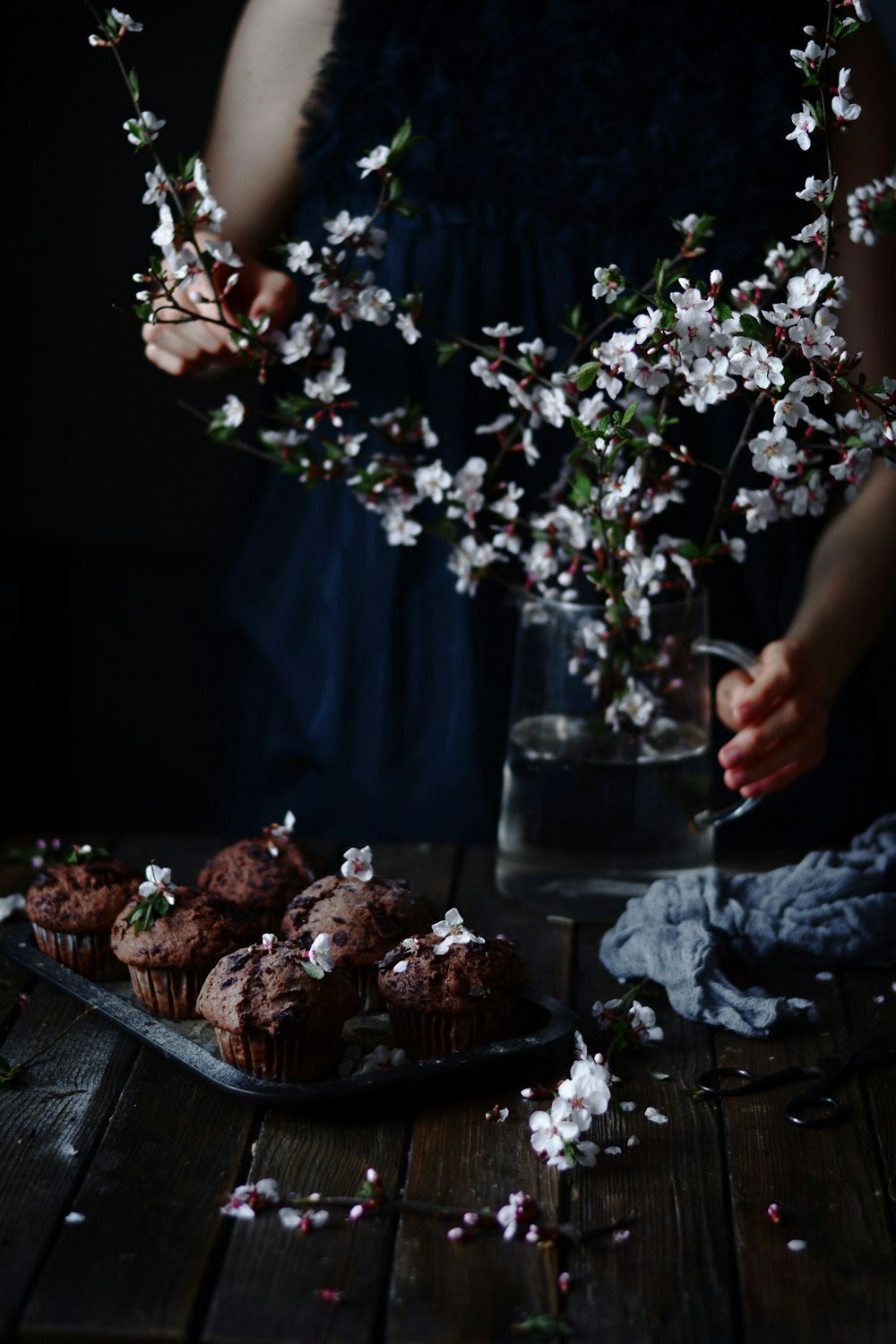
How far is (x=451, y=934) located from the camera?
1052 millimetres

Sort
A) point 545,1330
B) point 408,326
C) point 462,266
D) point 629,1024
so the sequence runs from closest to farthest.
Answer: point 545,1330, point 629,1024, point 408,326, point 462,266

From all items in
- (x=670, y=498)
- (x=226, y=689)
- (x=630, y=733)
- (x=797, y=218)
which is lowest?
(x=226, y=689)

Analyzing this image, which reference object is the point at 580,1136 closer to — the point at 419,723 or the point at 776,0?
the point at 419,723

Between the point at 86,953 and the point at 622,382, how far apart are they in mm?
594

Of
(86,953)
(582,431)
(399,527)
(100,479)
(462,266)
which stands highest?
(582,431)

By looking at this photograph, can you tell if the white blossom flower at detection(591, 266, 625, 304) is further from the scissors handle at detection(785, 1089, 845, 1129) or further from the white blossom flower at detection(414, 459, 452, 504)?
the scissors handle at detection(785, 1089, 845, 1129)

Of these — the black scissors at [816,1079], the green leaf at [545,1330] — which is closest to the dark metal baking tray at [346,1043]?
the black scissors at [816,1079]

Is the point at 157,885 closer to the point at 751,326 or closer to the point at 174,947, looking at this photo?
the point at 174,947

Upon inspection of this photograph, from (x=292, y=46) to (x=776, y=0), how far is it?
503 mm

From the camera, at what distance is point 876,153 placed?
1448mm

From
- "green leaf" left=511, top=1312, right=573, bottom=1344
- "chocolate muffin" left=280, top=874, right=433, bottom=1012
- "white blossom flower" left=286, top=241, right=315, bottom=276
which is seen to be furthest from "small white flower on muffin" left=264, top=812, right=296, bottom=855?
"green leaf" left=511, top=1312, right=573, bottom=1344

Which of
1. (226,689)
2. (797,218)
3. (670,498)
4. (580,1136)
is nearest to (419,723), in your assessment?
(226,689)

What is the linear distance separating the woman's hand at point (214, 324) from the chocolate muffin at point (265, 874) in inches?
16.9

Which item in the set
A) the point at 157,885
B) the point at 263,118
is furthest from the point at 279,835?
the point at 263,118
